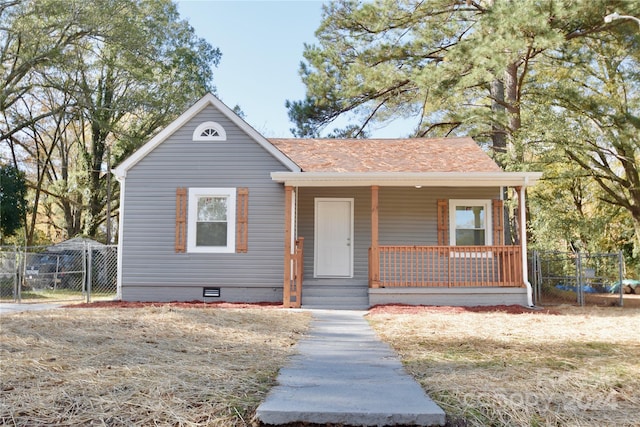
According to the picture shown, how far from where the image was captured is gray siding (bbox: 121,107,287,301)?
10352mm

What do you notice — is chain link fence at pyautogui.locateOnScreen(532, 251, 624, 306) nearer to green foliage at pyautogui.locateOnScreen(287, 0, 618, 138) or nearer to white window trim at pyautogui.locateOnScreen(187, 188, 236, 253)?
green foliage at pyautogui.locateOnScreen(287, 0, 618, 138)

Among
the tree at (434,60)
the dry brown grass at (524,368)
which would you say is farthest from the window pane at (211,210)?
the tree at (434,60)

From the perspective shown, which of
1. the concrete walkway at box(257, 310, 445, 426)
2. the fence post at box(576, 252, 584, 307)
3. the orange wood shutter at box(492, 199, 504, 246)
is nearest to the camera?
the concrete walkway at box(257, 310, 445, 426)

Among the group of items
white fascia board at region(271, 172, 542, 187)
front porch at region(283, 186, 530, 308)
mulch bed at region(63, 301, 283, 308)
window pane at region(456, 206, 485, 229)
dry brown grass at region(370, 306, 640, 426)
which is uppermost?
white fascia board at region(271, 172, 542, 187)

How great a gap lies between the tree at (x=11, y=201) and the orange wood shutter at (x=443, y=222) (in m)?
15.0

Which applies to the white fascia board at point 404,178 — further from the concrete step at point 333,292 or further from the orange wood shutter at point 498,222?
the concrete step at point 333,292

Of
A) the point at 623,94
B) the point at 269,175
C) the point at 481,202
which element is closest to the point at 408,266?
the point at 481,202

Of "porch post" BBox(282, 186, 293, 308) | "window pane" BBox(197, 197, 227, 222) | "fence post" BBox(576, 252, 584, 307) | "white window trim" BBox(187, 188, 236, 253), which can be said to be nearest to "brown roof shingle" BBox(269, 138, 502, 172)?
"porch post" BBox(282, 186, 293, 308)

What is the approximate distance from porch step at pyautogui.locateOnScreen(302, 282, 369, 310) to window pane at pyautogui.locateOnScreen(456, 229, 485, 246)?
2538 mm

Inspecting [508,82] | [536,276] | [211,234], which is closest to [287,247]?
[211,234]

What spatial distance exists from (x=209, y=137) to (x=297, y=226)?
2.78m

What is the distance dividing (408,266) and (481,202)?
2300 millimetres

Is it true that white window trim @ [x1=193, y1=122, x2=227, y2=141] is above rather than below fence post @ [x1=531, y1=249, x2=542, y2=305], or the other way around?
above

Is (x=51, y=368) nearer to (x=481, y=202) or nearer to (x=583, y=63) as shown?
(x=481, y=202)
